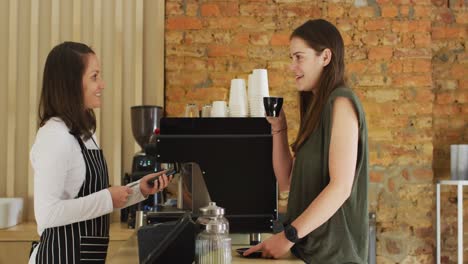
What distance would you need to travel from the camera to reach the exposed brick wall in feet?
12.8

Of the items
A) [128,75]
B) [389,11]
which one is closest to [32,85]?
[128,75]

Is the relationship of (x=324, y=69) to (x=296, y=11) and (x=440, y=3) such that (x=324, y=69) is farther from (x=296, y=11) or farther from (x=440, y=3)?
(x=440, y=3)

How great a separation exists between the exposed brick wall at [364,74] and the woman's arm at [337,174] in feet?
6.92

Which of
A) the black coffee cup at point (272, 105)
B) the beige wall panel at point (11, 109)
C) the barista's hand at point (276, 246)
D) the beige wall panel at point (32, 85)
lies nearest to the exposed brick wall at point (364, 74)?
the beige wall panel at point (32, 85)

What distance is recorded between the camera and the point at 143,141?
3664mm

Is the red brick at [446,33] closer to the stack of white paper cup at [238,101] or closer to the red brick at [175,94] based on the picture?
the red brick at [175,94]

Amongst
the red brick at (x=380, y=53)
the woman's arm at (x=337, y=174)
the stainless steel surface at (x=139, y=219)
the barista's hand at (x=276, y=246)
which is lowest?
the stainless steel surface at (x=139, y=219)

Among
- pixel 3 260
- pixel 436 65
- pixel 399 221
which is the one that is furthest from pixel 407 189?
pixel 3 260

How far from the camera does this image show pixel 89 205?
2.10m

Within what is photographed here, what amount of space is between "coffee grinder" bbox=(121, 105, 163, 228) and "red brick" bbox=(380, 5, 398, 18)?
1563 millimetres

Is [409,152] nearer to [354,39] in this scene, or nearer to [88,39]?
[354,39]

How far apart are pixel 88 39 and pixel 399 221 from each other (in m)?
2.33

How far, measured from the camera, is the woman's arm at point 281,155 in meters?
2.15

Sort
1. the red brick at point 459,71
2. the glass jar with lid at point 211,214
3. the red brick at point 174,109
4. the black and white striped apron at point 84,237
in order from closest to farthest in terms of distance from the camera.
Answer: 1. the glass jar with lid at point 211,214
2. the black and white striped apron at point 84,237
3. the red brick at point 174,109
4. the red brick at point 459,71
